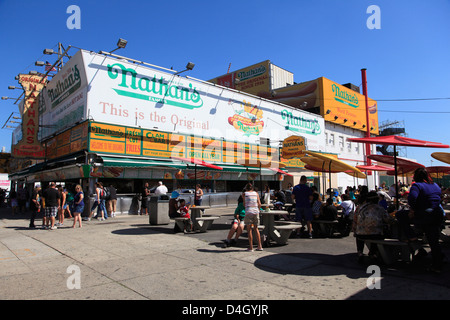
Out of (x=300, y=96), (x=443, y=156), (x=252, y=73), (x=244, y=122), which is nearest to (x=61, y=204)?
(x=443, y=156)

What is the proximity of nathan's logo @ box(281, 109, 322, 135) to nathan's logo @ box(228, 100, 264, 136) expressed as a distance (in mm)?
3316

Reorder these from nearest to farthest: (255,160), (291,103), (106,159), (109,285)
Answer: (109,285) → (106,159) → (255,160) → (291,103)

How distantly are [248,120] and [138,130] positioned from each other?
10074 mm

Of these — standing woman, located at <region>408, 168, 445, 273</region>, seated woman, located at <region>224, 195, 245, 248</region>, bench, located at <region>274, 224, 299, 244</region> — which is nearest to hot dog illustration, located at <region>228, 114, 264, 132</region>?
seated woman, located at <region>224, 195, 245, 248</region>

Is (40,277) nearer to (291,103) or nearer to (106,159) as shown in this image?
(106,159)

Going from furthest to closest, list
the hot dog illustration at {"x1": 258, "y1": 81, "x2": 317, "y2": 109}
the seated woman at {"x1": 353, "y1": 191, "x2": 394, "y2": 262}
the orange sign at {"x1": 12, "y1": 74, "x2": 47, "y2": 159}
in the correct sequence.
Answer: the hot dog illustration at {"x1": 258, "y1": 81, "x2": 317, "y2": 109} → the orange sign at {"x1": 12, "y1": 74, "x2": 47, "y2": 159} → the seated woman at {"x1": 353, "y1": 191, "x2": 394, "y2": 262}

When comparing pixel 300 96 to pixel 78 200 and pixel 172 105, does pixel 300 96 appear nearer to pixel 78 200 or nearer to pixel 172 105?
pixel 172 105

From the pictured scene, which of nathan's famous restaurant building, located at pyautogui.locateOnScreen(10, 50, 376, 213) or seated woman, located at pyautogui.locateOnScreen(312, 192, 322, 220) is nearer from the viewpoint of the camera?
seated woman, located at pyautogui.locateOnScreen(312, 192, 322, 220)

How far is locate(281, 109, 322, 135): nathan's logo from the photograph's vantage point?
1076 inches

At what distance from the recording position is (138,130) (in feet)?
55.1

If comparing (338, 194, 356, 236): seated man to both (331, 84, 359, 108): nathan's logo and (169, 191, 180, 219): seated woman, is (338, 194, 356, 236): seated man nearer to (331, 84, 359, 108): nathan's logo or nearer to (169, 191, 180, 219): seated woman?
(169, 191, 180, 219): seated woman
